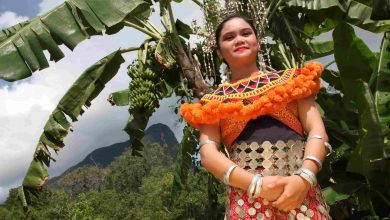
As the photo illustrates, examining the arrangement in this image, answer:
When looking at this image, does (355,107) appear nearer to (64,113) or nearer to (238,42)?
(238,42)

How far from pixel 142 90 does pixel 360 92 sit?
2.20 meters

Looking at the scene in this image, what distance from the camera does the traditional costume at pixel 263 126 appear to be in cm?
190

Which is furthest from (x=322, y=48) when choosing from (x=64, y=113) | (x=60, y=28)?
(x=60, y=28)

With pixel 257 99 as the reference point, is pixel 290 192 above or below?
below

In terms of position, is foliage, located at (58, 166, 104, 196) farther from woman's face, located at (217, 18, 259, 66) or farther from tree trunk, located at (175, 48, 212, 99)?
woman's face, located at (217, 18, 259, 66)

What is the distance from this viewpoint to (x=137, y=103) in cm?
470

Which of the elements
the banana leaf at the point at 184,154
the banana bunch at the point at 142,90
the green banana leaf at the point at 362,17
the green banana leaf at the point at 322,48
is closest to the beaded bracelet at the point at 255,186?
the banana bunch at the point at 142,90

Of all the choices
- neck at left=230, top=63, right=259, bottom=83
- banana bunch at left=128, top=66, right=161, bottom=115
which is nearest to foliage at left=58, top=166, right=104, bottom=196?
banana bunch at left=128, top=66, right=161, bottom=115

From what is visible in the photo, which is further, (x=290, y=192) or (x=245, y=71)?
(x=245, y=71)

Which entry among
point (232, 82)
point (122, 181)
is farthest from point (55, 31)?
point (122, 181)

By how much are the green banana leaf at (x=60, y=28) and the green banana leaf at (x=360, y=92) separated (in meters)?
1.83

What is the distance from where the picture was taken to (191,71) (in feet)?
14.7

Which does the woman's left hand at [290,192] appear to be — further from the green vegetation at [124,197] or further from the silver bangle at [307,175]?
the green vegetation at [124,197]

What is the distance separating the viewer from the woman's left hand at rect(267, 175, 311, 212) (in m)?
1.71
